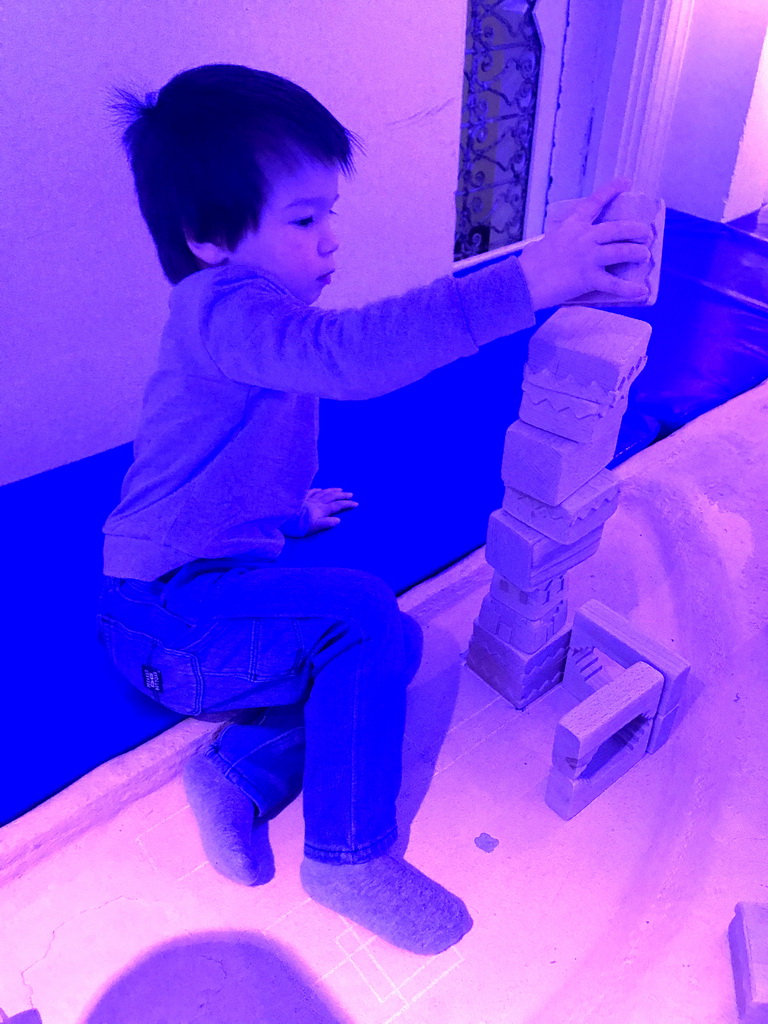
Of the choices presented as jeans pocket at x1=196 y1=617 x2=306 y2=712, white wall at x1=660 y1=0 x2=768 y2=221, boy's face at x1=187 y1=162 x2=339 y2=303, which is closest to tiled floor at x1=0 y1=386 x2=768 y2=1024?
jeans pocket at x1=196 y1=617 x2=306 y2=712

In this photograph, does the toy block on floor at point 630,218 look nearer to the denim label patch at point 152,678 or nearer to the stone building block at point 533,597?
the stone building block at point 533,597

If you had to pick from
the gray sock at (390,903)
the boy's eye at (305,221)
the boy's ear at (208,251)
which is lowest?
the gray sock at (390,903)

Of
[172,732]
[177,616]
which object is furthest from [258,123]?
[172,732]

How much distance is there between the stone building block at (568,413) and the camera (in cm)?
78

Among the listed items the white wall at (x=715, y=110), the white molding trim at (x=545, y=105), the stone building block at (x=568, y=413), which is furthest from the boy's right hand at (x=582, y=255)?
the white wall at (x=715, y=110)

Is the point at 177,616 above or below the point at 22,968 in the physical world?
above

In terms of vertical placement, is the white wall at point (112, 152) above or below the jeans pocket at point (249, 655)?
above

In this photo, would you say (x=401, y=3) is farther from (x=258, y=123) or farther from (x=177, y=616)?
(x=177, y=616)

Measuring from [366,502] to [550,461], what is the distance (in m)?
0.57

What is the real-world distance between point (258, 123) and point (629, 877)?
932 mm

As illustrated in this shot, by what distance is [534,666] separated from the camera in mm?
1002

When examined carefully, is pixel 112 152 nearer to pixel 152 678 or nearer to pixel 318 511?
pixel 318 511

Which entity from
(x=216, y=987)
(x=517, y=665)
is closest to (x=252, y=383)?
(x=517, y=665)

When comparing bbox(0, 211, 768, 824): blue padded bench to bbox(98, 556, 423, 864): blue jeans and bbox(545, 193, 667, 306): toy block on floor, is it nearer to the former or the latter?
bbox(98, 556, 423, 864): blue jeans
